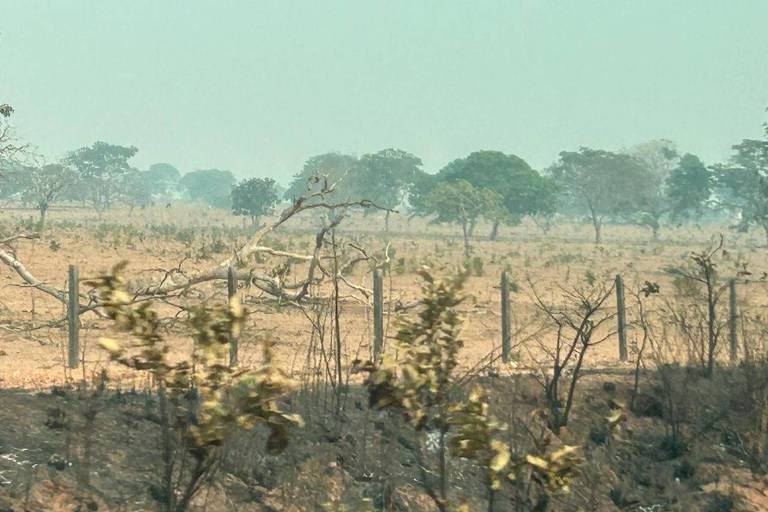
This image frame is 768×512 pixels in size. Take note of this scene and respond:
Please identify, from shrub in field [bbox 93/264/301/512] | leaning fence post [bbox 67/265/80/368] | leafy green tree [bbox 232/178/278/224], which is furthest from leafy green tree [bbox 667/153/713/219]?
shrub in field [bbox 93/264/301/512]

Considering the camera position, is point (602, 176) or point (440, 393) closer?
point (440, 393)

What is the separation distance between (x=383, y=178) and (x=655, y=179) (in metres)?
24.7

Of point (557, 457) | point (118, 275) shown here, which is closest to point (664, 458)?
point (557, 457)

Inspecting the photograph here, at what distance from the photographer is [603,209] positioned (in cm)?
8975

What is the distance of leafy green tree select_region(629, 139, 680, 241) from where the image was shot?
77.8 m

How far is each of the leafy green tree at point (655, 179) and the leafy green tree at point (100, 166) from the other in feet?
166

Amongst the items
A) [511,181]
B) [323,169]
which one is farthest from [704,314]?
[323,169]

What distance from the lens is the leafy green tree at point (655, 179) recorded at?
7775 cm

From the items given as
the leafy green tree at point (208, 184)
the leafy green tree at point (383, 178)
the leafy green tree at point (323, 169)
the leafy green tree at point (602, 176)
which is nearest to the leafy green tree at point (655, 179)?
the leafy green tree at point (602, 176)

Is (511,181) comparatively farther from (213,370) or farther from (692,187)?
(213,370)

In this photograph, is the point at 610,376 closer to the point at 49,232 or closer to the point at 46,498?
the point at 46,498

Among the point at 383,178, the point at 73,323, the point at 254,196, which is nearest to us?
the point at 73,323

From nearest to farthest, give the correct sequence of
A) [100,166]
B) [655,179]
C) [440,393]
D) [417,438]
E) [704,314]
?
[440,393]
[417,438]
[704,314]
[655,179]
[100,166]

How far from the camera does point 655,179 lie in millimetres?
90875
